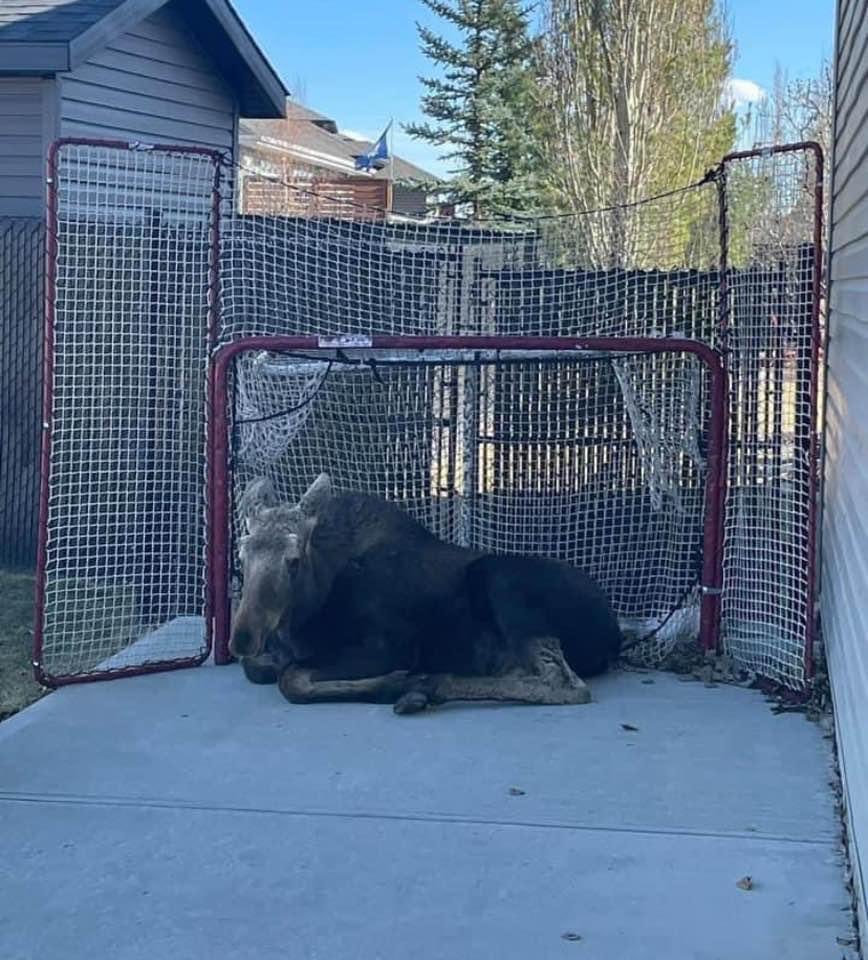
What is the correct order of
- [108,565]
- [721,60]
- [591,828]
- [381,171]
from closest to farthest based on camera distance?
[591,828] < [108,565] < [721,60] < [381,171]

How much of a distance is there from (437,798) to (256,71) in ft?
35.4

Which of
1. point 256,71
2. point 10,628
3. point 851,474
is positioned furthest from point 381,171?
point 851,474

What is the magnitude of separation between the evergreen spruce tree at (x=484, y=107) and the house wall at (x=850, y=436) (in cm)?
1732

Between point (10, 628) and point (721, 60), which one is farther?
point (721, 60)

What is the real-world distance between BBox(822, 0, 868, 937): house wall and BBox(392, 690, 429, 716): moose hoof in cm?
173

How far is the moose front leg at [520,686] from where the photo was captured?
21.2 feet

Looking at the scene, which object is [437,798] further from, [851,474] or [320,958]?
[851,474]

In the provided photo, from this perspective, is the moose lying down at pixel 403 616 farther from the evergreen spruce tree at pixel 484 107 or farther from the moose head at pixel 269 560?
the evergreen spruce tree at pixel 484 107

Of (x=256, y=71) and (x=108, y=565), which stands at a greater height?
(x=256, y=71)

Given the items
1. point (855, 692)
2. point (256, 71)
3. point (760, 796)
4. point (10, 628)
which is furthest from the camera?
point (256, 71)

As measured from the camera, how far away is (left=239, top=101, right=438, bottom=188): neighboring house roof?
29.7m

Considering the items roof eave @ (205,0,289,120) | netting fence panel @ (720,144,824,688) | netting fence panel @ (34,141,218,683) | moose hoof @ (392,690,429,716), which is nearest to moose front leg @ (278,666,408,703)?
moose hoof @ (392,690,429,716)

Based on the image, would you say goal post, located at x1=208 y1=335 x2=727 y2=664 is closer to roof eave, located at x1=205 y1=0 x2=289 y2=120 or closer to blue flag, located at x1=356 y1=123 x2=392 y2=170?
roof eave, located at x1=205 y1=0 x2=289 y2=120

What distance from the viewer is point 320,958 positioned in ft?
13.0
